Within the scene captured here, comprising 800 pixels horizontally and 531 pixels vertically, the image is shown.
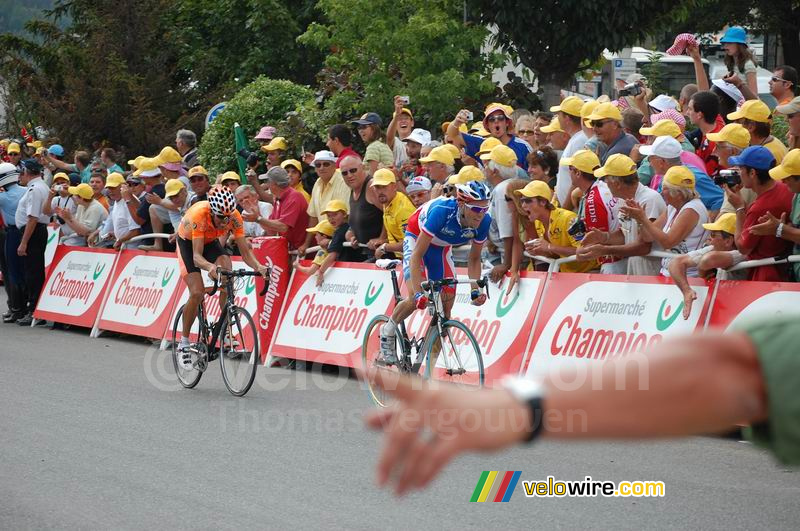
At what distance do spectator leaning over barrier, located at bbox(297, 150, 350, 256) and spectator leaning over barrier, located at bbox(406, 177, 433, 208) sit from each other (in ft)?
4.91

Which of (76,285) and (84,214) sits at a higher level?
(84,214)

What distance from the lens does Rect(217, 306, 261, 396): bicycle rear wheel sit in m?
10.6

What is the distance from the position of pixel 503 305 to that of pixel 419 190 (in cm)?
183

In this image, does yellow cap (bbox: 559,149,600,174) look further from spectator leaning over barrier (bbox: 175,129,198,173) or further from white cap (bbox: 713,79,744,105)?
spectator leaning over barrier (bbox: 175,129,198,173)

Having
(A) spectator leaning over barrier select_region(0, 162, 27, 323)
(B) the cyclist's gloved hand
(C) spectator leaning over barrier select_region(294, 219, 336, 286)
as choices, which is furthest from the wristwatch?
(A) spectator leaning over barrier select_region(0, 162, 27, 323)

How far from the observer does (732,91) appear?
37.8 feet

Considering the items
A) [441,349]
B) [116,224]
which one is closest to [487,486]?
[441,349]

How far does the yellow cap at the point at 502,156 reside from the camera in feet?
36.8

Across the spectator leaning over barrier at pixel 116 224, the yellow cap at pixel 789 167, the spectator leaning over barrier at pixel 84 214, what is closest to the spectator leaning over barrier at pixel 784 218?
the yellow cap at pixel 789 167

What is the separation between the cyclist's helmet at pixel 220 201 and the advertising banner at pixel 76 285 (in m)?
5.78

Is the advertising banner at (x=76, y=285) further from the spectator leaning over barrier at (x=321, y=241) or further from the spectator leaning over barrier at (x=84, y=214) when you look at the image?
the spectator leaning over barrier at (x=321, y=241)

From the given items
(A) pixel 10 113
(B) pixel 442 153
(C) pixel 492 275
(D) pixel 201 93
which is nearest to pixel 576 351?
(C) pixel 492 275

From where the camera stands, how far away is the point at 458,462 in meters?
7.62

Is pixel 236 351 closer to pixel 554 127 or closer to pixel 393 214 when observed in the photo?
pixel 393 214
